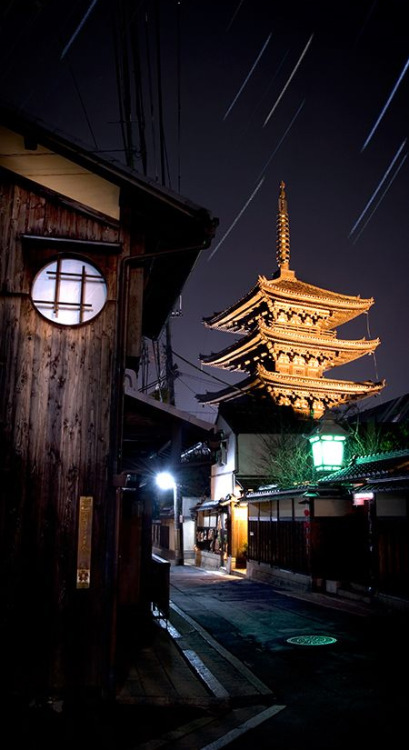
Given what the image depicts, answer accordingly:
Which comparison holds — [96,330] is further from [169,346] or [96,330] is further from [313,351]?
[313,351]

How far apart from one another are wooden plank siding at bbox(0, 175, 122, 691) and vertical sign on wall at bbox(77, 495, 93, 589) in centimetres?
7

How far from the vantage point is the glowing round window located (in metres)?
8.44

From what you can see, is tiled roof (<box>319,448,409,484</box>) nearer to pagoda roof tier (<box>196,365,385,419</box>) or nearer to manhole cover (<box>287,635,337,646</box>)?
manhole cover (<box>287,635,337,646</box>)

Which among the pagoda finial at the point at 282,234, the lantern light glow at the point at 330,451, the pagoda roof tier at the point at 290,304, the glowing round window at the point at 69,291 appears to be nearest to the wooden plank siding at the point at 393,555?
the lantern light glow at the point at 330,451

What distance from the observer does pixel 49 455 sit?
311 inches

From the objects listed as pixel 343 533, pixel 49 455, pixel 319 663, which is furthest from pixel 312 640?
pixel 343 533

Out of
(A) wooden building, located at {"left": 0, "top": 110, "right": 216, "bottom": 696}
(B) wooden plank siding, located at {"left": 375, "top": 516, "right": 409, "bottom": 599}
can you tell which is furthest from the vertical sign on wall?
(B) wooden plank siding, located at {"left": 375, "top": 516, "right": 409, "bottom": 599}

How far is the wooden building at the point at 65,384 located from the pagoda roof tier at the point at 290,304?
86.1ft

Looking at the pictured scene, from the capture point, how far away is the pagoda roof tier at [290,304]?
36.0 meters

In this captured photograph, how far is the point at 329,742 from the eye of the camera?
6.35 metres

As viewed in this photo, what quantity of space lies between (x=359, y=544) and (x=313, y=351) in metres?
19.4

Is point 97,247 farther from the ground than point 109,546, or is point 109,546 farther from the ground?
point 97,247

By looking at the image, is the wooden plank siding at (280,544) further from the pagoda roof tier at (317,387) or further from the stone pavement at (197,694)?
the stone pavement at (197,694)

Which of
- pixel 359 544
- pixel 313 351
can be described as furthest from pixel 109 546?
pixel 313 351
